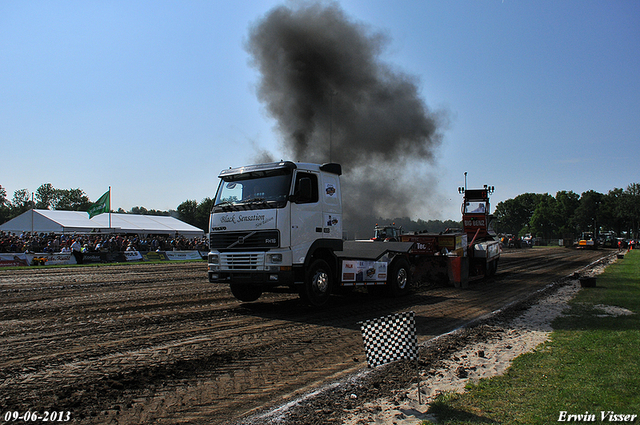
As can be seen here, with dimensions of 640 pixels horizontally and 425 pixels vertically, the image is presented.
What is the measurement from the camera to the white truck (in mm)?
8656

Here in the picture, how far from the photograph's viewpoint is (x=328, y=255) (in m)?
9.85

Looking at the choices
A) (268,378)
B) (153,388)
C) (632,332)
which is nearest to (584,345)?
(632,332)

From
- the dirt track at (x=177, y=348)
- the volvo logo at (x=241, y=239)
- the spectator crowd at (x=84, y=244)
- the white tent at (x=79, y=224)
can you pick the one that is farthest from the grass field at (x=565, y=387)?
the white tent at (x=79, y=224)

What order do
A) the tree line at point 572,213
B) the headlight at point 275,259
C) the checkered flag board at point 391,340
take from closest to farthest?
1. the checkered flag board at point 391,340
2. the headlight at point 275,259
3. the tree line at point 572,213

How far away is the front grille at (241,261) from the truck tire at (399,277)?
14.5 ft

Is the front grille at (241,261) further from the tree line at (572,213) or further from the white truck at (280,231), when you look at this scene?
the tree line at (572,213)

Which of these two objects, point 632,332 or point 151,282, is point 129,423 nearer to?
point 632,332

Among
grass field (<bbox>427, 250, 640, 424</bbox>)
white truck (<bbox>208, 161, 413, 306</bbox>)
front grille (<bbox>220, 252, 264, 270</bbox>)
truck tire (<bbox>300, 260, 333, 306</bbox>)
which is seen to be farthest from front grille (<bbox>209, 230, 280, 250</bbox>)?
grass field (<bbox>427, 250, 640, 424</bbox>)

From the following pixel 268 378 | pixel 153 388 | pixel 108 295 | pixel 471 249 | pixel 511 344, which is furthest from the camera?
pixel 471 249

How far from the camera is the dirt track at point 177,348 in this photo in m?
4.19

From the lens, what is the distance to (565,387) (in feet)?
14.5

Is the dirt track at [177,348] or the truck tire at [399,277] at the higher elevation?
the truck tire at [399,277]

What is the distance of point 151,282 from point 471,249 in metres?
11.9

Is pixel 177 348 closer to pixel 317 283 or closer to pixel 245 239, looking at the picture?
pixel 245 239
